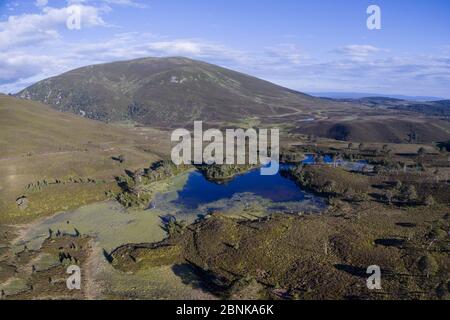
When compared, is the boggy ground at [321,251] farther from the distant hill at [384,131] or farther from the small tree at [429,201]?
the distant hill at [384,131]

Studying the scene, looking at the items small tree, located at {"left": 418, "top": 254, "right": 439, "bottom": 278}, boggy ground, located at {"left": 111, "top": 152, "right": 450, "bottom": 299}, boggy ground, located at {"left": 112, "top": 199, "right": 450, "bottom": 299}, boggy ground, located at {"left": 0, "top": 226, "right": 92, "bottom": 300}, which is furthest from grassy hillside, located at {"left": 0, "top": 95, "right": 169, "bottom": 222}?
small tree, located at {"left": 418, "top": 254, "right": 439, "bottom": 278}

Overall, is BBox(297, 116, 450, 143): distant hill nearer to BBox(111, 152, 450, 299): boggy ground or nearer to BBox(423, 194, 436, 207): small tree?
BBox(423, 194, 436, 207): small tree

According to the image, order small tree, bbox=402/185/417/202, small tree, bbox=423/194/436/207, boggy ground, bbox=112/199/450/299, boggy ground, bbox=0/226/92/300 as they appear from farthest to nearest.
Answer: small tree, bbox=402/185/417/202 < small tree, bbox=423/194/436/207 < boggy ground, bbox=0/226/92/300 < boggy ground, bbox=112/199/450/299

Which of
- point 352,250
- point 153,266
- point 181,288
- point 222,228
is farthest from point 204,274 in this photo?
point 352,250

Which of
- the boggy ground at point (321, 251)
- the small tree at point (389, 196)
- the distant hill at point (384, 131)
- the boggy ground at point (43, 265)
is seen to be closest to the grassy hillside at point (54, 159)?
the boggy ground at point (43, 265)

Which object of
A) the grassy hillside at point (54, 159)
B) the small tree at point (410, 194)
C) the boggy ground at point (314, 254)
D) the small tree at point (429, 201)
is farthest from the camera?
the grassy hillside at point (54, 159)

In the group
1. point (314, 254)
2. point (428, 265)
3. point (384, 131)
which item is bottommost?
point (314, 254)

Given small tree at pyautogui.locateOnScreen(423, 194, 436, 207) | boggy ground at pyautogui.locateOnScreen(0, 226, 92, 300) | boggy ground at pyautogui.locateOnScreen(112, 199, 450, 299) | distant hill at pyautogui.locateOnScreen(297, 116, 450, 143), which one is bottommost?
boggy ground at pyautogui.locateOnScreen(0, 226, 92, 300)

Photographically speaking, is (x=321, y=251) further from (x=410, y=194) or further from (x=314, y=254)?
(x=410, y=194)

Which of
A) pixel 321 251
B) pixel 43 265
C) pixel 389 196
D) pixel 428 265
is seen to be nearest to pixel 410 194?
pixel 389 196
